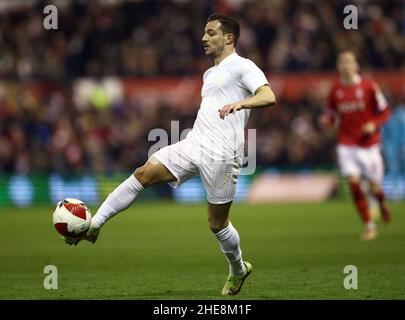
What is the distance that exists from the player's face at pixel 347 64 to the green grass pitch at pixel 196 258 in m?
2.49

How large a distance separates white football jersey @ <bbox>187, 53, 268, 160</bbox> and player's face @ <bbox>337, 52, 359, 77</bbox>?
6317 mm

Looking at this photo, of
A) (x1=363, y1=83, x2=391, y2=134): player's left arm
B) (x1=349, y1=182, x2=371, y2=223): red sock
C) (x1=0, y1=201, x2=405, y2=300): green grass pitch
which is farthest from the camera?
(x1=363, y1=83, x2=391, y2=134): player's left arm

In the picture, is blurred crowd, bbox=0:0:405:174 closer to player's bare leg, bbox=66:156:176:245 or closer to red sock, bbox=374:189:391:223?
red sock, bbox=374:189:391:223

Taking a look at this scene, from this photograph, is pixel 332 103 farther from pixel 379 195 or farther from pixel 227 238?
pixel 227 238

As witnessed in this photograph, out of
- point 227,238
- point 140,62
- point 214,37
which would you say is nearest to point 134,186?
point 227,238

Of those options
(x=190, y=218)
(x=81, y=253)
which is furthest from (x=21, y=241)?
(x=190, y=218)

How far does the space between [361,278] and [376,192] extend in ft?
18.7

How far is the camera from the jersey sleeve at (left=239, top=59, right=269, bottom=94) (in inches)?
322

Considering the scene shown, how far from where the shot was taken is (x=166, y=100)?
25.1 m

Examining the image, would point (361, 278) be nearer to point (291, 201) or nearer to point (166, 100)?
point (291, 201)

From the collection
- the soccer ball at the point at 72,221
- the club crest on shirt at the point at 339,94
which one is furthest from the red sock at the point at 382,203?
the soccer ball at the point at 72,221

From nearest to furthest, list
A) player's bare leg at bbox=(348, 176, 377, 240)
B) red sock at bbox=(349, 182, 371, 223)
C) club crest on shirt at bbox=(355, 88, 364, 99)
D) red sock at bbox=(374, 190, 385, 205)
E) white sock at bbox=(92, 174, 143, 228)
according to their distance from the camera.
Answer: white sock at bbox=(92, 174, 143, 228) → player's bare leg at bbox=(348, 176, 377, 240) → red sock at bbox=(349, 182, 371, 223) → club crest on shirt at bbox=(355, 88, 364, 99) → red sock at bbox=(374, 190, 385, 205)

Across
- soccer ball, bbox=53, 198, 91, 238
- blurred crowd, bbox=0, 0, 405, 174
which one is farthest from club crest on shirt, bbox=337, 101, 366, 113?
blurred crowd, bbox=0, 0, 405, 174
